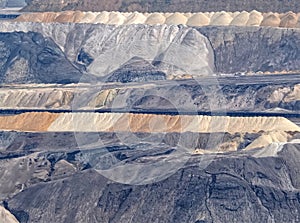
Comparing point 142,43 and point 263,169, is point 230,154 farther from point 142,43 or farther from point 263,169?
point 142,43

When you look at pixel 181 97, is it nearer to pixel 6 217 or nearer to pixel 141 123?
pixel 141 123

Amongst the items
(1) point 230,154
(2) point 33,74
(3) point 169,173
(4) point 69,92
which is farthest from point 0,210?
(2) point 33,74

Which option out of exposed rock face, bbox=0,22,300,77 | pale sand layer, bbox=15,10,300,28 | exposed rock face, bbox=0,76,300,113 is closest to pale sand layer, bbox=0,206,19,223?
exposed rock face, bbox=0,76,300,113

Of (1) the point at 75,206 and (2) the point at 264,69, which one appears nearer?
(1) the point at 75,206

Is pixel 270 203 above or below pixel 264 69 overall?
above

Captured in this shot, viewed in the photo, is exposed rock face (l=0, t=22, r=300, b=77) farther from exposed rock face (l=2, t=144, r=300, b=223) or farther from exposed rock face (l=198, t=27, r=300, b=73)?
exposed rock face (l=2, t=144, r=300, b=223)

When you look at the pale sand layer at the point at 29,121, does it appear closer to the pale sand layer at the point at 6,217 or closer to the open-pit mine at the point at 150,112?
the open-pit mine at the point at 150,112

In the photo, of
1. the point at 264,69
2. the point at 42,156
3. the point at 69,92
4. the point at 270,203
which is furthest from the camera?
the point at 264,69
